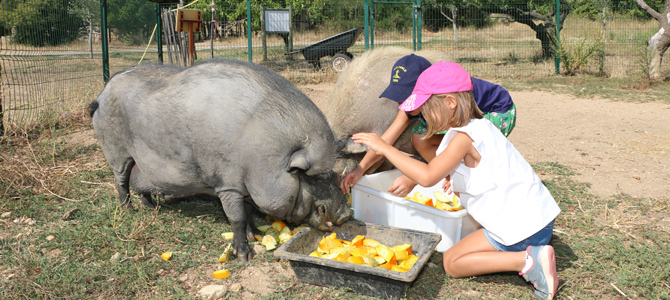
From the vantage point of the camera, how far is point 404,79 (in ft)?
12.3

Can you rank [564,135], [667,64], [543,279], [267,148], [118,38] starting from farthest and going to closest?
1. [667,64]
2. [118,38]
3. [564,135]
4. [267,148]
5. [543,279]

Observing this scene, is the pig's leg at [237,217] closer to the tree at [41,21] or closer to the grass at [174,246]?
the grass at [174,246]

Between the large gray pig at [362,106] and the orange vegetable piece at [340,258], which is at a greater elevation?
the large gray pig at [362,106]

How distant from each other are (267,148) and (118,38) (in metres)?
6.82

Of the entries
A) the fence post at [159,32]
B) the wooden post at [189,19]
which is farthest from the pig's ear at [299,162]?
the fence post at [159,32]

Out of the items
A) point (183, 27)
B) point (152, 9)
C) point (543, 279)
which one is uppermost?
point (152, 9)

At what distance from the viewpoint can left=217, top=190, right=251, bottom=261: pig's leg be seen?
10.5 feet

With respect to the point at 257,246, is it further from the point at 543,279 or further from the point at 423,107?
the point at 543,279

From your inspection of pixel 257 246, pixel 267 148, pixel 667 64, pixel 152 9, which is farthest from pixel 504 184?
pixel 667 64

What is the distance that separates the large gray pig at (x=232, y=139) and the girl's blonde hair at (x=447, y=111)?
2.14ft

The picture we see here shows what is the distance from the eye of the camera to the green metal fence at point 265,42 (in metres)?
6.23

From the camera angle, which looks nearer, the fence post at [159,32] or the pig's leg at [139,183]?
the pig's leg at [139,183]

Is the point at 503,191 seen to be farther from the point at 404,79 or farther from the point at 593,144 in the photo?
the point at 593,144

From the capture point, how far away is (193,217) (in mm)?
3916
